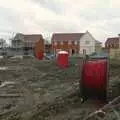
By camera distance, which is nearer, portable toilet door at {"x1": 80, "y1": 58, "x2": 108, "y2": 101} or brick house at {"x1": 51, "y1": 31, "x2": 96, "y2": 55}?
portable toilet door at {"x1": 80, "y1": 58, "x2": 108, "y2": 101}

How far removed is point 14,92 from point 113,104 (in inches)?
267

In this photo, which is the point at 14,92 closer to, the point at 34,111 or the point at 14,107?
the point at 14,107

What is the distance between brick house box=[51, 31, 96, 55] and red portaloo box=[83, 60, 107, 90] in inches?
3223

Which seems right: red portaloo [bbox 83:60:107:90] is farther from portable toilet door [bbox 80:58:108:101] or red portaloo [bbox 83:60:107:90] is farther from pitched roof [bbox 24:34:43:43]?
pitched roof [bbox 24:34:43:43]

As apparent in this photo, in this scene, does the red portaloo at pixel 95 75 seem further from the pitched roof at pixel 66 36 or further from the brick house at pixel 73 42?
the pitched roof at pixel 66 36

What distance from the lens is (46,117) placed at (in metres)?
8.77

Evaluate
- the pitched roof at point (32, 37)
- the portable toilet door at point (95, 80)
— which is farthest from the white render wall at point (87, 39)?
the portable toilet door at point (95, 80)

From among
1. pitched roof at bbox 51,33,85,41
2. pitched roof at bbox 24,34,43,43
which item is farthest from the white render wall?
pitched roof at bbox 24,34,43,43

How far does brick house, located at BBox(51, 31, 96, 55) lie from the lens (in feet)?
303

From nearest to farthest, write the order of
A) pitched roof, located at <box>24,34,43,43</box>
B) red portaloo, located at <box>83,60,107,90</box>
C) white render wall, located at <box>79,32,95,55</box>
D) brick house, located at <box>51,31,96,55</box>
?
red portaloo, located at <box>83,60,107,90</box> < pitched roof, located at <box>24,34,43,43</box> < white render wall, located at <box>79,32,95,55</box> < brick house, located at <box>51,31,96,55</box>

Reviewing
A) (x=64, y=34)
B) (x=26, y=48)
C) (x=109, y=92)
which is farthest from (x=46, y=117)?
(x=64, y=34)

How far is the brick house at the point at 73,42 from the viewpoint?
92438 mm

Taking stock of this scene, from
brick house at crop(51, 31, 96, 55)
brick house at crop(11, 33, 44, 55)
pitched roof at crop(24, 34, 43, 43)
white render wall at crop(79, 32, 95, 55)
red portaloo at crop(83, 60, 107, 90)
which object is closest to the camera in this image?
red portaloo at crop(83, 60, 107, 90)

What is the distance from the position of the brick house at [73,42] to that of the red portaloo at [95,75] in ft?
269
